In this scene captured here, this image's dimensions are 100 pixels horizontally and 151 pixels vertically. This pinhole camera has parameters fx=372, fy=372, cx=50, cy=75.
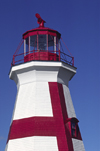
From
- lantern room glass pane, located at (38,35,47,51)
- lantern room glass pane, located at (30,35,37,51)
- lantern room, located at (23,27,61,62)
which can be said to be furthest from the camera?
lantern room glass pane, located at (30,35,37,51)

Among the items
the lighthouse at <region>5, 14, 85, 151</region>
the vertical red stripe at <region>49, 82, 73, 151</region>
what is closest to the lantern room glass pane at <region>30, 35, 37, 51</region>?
the lighthouse at <region>5, 14, 85, 151</region>

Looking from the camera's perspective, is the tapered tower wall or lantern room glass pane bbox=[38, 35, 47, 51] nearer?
the tapered tower wall

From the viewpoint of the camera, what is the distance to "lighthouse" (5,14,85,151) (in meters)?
19.3

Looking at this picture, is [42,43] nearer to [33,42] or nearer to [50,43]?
[50,43]

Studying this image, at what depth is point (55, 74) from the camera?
2083cm

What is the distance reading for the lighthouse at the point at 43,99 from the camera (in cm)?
1928

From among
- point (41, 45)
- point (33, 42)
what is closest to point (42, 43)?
point (41, 45)

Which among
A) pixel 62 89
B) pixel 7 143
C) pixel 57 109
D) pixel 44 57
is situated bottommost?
pixel 7 143

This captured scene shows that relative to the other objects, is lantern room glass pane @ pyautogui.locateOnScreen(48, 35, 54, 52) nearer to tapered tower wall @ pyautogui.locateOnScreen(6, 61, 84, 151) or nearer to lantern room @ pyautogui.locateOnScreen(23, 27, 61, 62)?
lantern room @ pyautogui.locateOnScreen(23, 27, 61, 62)

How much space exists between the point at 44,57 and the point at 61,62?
46.3 inches

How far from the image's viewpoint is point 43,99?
2025cm

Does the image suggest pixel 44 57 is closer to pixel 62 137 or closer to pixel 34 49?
pixel 34 49

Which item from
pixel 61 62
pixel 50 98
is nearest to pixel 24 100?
pixel 50 98

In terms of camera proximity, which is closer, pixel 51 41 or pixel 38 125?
pixel 38 125
